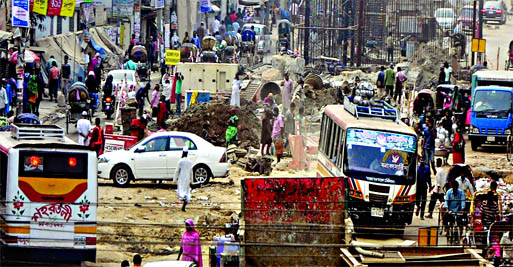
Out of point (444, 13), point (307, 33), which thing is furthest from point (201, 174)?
point (444, 13)

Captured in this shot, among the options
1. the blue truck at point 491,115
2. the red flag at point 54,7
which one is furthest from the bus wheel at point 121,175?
the red flag at point 54,7

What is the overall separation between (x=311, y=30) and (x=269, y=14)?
30.0 metres

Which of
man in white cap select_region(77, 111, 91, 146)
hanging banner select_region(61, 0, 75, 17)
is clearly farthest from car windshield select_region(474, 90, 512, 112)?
hanging banner select_region(61, 0, 75, 17)

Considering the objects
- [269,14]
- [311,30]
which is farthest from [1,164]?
[269,14]

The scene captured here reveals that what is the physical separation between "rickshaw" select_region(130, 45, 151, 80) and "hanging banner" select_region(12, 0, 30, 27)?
12.2 m

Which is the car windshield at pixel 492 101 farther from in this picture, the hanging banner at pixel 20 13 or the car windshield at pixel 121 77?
the hanging banner at pixel 20 13

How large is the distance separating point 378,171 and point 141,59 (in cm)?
2612

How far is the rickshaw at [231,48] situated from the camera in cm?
5401

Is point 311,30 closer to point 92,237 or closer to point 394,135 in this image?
point 394,135

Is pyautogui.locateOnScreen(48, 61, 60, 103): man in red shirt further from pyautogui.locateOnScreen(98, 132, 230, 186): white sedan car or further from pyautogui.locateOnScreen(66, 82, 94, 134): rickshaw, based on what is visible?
pyautogui.locateOnScreen(98, 132, 230, 186): white sedan car

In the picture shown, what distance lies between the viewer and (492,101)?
1395 inches

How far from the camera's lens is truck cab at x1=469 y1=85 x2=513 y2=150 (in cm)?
3497

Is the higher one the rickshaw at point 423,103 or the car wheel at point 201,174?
the rickshaw at point 423,103

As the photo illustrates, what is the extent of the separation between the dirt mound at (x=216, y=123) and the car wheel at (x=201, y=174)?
4263mm
